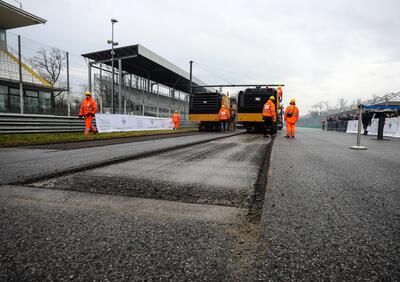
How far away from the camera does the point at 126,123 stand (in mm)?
14734

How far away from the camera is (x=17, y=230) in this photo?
4.33 feet

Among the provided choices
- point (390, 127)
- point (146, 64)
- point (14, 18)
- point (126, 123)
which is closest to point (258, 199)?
point (126, 123)

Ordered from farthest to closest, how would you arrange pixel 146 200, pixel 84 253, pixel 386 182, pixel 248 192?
pixel 386 182 → pixel 248 192 → pixel 146 200 → pixel 84 253

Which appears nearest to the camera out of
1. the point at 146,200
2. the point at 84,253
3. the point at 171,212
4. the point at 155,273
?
the point at 155,273

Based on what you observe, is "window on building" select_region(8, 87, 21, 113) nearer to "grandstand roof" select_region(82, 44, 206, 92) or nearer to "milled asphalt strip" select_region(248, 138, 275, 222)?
"grandstand roof" select_region(82, 44, 206, 92)

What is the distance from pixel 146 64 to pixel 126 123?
15.7 metres

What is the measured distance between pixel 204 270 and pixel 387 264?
2.71 feet

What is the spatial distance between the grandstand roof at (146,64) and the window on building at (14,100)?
11.4m

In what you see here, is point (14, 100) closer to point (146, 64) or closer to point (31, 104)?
point (31, 104)

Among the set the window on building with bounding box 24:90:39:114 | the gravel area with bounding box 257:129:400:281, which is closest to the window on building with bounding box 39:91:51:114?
the window on building with bounding box 24:90:39:114

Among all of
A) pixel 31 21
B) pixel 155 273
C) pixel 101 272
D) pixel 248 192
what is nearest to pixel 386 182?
pixel 248 192

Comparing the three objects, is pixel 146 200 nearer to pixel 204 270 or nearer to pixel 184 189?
pixel 184 189

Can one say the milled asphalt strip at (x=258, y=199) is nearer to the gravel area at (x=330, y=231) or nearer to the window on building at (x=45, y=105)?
the gravel area at (x=330, y=231)

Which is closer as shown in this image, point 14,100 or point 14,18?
point 14,100
